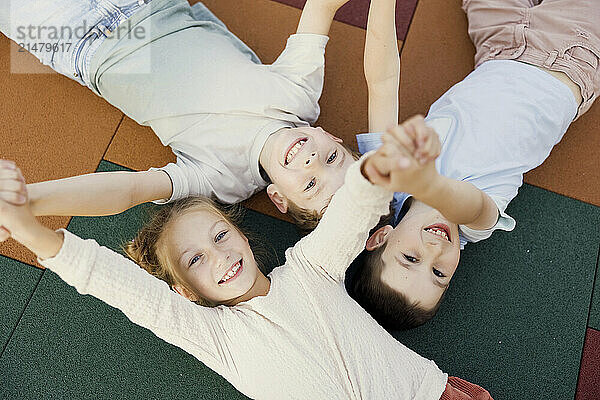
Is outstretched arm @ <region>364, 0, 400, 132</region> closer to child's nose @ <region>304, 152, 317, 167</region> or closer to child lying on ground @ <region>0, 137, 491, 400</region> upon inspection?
child's nose @ <region>304, 152, 317, 167</region>

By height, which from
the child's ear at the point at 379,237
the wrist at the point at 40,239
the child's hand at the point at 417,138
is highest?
the child's hand at the point at 417,138

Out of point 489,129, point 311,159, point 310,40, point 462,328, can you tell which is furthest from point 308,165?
point 462,328

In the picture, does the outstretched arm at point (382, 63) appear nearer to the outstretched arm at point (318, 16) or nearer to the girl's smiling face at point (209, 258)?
the outstretched arm at point (318, 16)

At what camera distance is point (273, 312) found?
1108 mm

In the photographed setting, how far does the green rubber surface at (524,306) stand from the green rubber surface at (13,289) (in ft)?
2.90

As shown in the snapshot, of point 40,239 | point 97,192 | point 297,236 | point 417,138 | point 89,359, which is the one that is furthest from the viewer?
point 297,236

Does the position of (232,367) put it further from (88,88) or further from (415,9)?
(415,9)

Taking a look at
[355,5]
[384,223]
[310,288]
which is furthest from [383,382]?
[355,5]

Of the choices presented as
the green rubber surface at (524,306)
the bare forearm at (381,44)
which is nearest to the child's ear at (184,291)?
the green rubber surface at (524,306)

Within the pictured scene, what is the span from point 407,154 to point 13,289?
104 centimetres

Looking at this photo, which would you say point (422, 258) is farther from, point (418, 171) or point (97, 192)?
point (97, 192)

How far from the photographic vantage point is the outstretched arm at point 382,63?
3.97 feet

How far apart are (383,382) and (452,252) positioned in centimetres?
31

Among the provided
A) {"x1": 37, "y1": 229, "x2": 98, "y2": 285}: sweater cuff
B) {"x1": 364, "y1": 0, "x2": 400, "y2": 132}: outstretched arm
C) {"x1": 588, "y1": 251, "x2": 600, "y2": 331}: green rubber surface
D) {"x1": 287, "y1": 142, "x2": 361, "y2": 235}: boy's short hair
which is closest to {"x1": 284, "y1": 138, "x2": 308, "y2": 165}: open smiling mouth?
{"x1": 287, "y1": 142, "x2": 361, "y2": 235}: boy's short hair
